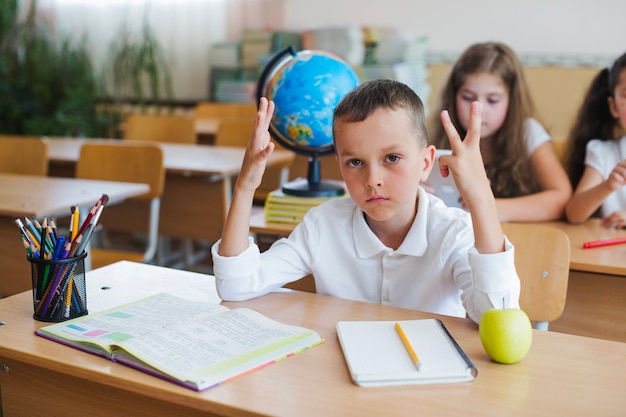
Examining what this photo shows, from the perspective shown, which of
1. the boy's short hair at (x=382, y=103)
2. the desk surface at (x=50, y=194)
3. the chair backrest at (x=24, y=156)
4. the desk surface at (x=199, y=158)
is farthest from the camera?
the chair backrest at (x=24, y=156)

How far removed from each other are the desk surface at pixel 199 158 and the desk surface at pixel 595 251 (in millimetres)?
1533

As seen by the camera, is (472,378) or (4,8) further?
(4,8)

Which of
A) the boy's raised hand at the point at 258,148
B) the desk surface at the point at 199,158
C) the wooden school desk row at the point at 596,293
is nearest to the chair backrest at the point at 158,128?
the desk surface at the point at 199,158

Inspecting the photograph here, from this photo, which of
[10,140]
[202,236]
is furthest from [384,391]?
[10,140]

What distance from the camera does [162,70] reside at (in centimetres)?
599

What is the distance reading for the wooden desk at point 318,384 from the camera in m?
0.95

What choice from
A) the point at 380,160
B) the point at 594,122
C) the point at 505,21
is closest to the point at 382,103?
the point at 380,160

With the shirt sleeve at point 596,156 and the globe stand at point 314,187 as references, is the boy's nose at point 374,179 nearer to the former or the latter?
the globe stand at point 314,187

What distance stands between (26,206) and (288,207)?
3.02 feet

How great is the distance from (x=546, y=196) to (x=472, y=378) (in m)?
1.44

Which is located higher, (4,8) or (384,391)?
(4,8)

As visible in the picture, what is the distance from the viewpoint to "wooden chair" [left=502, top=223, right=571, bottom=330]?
1.60m

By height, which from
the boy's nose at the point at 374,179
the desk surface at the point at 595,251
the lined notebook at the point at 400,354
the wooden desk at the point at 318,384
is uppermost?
the boy's nose at the point at 374,179

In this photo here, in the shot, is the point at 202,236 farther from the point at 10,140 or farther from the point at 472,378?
the point at 472,378
